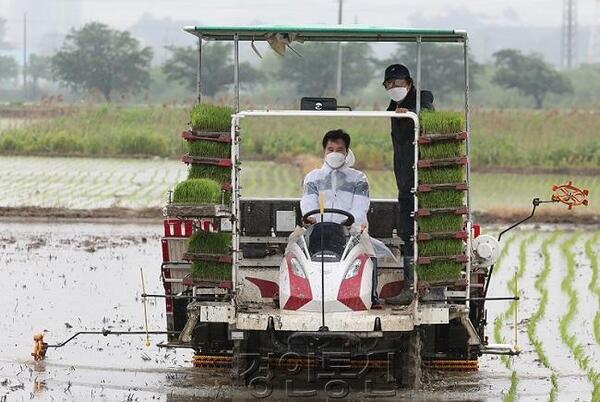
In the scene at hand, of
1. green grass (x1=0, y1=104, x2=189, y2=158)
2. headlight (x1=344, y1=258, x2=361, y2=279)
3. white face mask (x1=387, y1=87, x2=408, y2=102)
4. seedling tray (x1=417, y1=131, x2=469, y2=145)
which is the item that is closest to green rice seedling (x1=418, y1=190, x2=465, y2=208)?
seedling tray (x1=417, y1=131, x2=469, y2=145)

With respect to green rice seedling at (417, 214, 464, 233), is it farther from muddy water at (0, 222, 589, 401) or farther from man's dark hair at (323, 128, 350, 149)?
man's dark hair at (323, 128, 350, 149)

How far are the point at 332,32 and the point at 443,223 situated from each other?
4.96 ft

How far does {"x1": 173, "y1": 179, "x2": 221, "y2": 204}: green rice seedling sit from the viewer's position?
8.84 meters

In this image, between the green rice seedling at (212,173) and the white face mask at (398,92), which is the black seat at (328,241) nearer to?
the green rice seedling at (212,173)

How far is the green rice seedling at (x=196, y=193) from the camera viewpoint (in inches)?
348

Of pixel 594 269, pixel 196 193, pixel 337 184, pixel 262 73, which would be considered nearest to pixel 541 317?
pixel 337 184

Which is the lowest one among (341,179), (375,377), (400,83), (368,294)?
(375,377)

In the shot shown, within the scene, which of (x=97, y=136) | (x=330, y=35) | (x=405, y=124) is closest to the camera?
(x=330, y=35)

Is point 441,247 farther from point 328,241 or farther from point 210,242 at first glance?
point 210,242

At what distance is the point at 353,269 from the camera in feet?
30.7

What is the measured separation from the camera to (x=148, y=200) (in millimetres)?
24312

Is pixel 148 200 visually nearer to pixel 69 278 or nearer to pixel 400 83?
pixel 69 278

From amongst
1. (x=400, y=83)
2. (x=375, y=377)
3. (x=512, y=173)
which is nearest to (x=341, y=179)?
(x=400, y=83)

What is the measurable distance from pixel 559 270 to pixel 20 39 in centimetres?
Result: 17085
